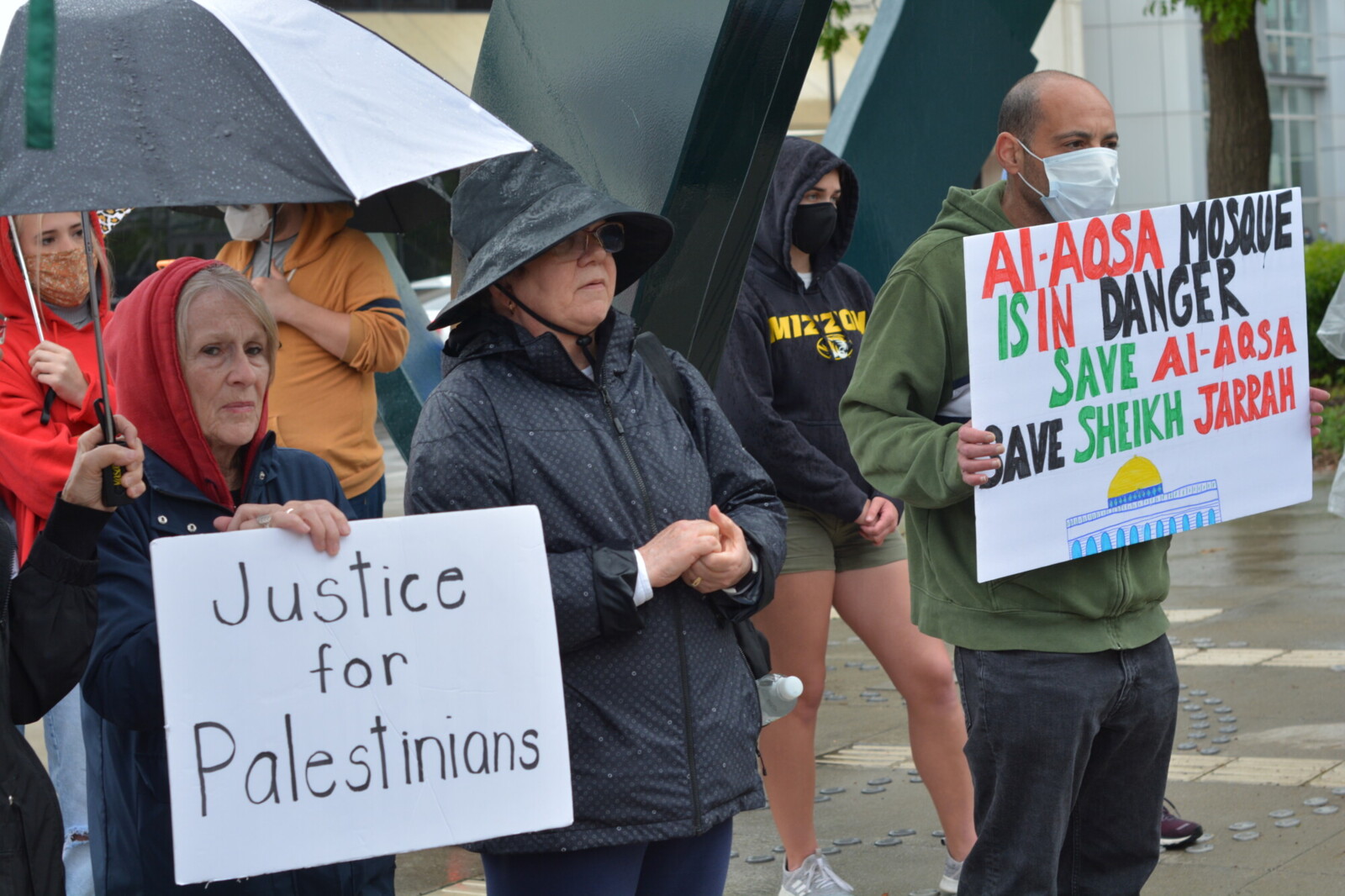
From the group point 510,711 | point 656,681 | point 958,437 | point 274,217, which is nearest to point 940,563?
point 958,437

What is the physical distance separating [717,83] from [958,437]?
1.39 m

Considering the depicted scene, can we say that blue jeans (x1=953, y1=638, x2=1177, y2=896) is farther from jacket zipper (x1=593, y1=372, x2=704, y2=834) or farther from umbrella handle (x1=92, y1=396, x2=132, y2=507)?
umbrella handle (x1=92, y1=396, x2=132, y2=507)

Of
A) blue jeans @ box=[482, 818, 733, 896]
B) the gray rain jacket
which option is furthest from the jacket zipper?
blue jeans @ box=[482, 818, 733, 896]

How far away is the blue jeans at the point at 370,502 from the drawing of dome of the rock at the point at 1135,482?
2.38 meters

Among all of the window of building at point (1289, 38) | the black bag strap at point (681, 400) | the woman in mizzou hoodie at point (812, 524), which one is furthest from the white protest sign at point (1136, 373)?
the window of building at point (1289, 38)

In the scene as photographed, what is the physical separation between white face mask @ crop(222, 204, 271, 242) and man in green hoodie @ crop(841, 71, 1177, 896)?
217 centimetres

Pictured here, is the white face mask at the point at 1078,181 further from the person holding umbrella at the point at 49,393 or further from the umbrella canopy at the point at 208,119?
the person holding umbrella at the point at 49,393

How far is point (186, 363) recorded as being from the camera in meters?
2.83

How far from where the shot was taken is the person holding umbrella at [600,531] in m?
2.74

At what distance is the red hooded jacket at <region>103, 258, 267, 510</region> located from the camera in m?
2.78

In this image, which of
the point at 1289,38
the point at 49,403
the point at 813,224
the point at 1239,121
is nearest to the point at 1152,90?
the point at 1289,38

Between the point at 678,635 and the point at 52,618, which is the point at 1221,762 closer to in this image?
the point at 678,635

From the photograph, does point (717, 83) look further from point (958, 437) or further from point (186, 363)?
point (186, 363)

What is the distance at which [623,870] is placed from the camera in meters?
2.79
